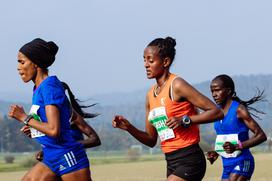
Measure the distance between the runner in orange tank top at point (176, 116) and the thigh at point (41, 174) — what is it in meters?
0.83

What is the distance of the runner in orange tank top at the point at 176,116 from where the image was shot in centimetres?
812

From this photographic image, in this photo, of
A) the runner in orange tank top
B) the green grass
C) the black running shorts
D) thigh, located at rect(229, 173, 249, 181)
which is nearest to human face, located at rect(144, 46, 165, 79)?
the runner in orange tank top

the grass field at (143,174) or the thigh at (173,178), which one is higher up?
the thigh at (173,178)

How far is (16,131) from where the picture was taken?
497 feet

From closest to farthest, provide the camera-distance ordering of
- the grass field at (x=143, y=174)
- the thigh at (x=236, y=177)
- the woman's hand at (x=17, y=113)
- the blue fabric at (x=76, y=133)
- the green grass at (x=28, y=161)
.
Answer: the woman's hand at (x=17, y=113)
the blue fabric at (x=76, y=133)
the thigh at (x=236, y=177)
the grass field at (x=143, y=174)
the green grass at (x=28, y=161)

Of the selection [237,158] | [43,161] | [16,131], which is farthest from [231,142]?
[16,131]

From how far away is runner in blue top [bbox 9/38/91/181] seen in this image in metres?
7.61

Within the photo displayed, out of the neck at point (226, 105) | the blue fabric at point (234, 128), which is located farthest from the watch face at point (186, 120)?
the neck at point (226, 105)

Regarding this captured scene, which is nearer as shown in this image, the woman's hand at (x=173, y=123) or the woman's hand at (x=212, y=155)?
the woman's hand at (x=173, y=123)

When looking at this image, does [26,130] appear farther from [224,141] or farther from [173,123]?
[224,141]

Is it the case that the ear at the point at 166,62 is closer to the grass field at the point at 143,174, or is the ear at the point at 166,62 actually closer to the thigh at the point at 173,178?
the thigh at the point at 173,178

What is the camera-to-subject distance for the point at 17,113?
7543 mm

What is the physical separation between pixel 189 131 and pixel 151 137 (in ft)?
2.43

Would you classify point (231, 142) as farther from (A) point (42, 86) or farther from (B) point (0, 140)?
(B) point (0, 140)
